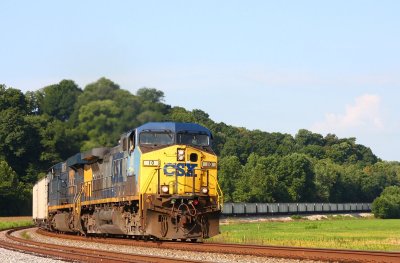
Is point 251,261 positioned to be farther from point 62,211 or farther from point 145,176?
point 62,211

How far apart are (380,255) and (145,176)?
9.69 metres

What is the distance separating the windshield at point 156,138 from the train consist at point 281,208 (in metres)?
61.5

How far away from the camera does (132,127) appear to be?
26.8m

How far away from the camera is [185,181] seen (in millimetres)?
23266

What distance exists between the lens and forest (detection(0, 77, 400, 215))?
88.5ft

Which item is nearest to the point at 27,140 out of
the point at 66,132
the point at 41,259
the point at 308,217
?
the point at 66,132

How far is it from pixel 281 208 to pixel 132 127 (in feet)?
249

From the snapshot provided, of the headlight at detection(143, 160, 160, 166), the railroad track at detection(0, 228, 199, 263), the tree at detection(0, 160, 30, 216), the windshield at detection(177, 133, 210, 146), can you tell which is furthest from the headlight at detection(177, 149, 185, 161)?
the tree at detection(0, 160, 30, 216)

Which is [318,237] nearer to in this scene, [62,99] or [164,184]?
[62,99]

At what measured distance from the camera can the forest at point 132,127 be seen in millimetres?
26969

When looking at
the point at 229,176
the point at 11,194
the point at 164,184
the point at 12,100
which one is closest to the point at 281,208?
the point at 229,176

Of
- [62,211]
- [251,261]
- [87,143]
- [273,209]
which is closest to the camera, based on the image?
[251,261]

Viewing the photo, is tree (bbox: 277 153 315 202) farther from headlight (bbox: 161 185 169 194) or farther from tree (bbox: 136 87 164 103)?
headlight (bbox: 161 185 169 194)

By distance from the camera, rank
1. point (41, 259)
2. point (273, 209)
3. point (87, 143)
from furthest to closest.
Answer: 1. point (273, 209)
2. point (87, 143)
3. point (41, 259)
